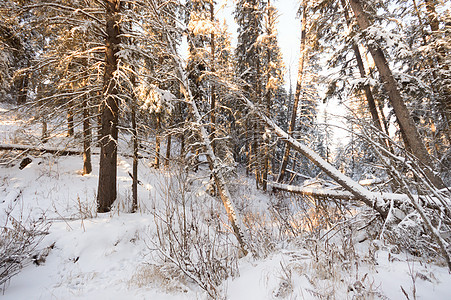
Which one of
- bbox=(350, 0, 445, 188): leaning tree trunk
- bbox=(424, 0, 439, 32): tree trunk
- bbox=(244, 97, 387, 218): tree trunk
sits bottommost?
bbox=(244, 97, 387, 218): tree trunk

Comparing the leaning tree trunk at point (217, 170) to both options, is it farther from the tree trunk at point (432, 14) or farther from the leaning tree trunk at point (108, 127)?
the tree trunk at point (432, 14)

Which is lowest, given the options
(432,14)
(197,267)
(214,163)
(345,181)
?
(197,267)

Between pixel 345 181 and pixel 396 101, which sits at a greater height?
pixel 396 101

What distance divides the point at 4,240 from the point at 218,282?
151 inches

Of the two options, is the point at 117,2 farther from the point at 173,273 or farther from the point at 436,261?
the point at 436,261

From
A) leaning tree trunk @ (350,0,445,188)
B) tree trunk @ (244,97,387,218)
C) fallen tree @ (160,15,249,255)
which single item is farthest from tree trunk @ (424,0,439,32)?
fallen tree @ (160,15,249,255)

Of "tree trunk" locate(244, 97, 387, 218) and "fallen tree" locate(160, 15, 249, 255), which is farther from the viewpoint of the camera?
"fallen tree" locate(160, 15, 249, 255)

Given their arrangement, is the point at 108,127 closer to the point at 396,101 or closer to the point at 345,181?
the point at 345,181

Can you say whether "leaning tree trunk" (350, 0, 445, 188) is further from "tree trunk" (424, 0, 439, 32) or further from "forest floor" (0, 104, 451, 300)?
"forest floor" (0, 104, 451, 300)

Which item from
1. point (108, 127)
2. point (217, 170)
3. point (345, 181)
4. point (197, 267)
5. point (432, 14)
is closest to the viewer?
point (197, 267)

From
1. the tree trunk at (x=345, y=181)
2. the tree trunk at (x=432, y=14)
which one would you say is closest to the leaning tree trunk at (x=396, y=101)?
the tree trunk at (x=345, y=181)

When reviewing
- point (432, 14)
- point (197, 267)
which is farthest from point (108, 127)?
point (432, 14)

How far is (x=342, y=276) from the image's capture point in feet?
8.16

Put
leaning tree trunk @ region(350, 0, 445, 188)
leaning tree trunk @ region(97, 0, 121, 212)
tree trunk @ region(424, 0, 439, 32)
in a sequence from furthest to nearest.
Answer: tree trunk @ region(424, 0, 439, 32) → leaning tree trunk @ region(97, 0, 121, 212) → leaning tree trunk @ region(350, 0, 445, 188)
